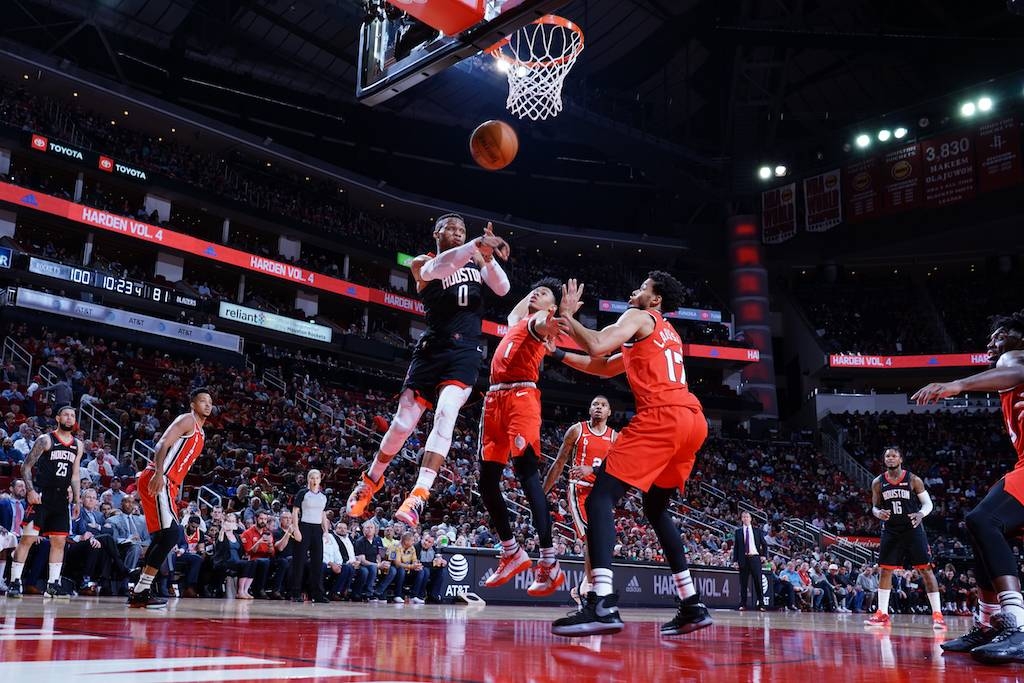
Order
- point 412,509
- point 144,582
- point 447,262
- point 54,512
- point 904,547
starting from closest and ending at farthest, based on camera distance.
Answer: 1. point 412,509
2. point 447,262
3. point 144,582
4. point 54,512
5. point 904,547

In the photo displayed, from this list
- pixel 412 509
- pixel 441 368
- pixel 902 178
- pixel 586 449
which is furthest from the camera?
pixel 902 178

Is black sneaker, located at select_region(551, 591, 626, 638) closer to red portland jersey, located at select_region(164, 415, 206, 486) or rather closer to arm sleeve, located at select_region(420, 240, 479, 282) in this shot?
arm sleeve, located at select_region(420, 240, 479, 282)

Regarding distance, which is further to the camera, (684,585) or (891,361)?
(891,361)

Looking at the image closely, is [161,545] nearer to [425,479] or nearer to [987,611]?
[425,479]

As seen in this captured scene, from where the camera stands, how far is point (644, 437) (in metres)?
5.18

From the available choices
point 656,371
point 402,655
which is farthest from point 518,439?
point 402,655

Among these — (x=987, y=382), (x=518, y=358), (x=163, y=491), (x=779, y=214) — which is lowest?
(x=163, y=491)

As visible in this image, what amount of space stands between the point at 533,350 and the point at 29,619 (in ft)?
12.9

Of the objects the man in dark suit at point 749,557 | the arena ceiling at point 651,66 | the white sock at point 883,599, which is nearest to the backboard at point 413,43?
the white sock at point 883,599

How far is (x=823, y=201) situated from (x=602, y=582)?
3582cm

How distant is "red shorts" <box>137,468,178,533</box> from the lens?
7.54m

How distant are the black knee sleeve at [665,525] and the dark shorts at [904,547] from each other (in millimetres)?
6137

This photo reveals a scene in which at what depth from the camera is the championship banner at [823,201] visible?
120 ft

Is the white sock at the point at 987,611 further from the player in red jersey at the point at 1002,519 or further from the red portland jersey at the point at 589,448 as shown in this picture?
the red portland jersey at the point at 589,448
